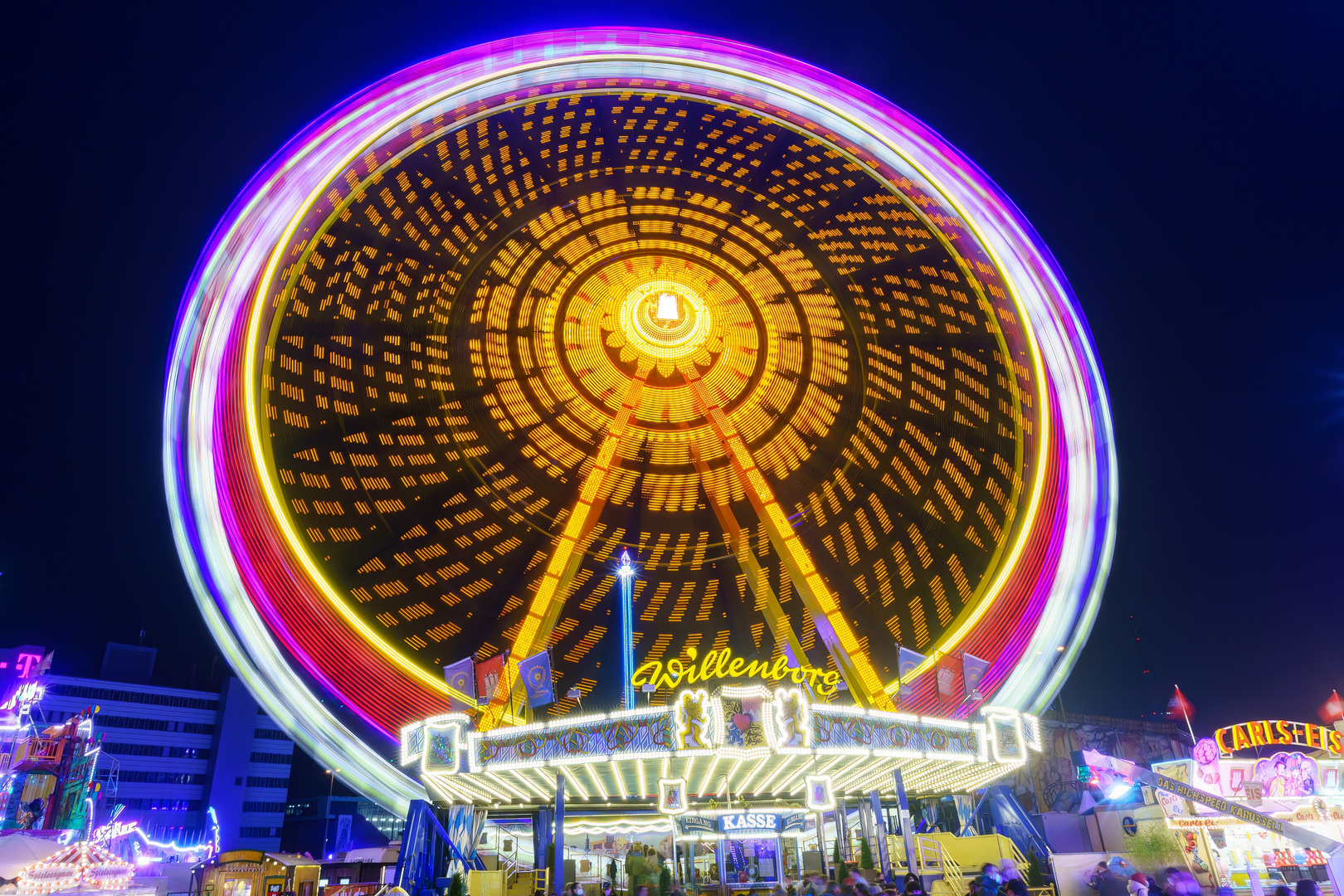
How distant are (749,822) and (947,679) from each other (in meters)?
6.19

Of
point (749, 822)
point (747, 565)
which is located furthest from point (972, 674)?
point (747, 565)

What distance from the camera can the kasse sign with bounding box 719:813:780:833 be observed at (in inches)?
802

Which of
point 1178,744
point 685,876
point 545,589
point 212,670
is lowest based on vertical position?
point 685,876

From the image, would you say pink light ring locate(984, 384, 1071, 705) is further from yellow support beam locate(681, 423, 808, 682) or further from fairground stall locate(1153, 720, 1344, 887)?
yellow support beam locate(681, 423, 808, 682)

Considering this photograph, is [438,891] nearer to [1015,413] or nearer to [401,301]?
[401,301]

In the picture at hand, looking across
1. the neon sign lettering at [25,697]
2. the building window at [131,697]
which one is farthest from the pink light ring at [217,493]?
the building window at [131,697]

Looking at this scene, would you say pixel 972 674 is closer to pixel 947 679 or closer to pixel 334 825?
pixel 947 679

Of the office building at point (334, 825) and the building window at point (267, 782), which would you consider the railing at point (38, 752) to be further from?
the building window at point (267, 782)

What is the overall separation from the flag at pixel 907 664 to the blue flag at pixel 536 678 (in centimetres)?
899

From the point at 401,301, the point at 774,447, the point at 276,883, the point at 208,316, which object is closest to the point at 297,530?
the point at 208,316

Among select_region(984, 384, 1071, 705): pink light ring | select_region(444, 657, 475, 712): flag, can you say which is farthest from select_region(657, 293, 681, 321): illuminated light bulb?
select_region(444, 657, 475, 712): flag

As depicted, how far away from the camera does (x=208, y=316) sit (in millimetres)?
15102

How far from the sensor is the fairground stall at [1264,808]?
15773mm

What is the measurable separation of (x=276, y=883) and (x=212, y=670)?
63105 mm
